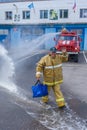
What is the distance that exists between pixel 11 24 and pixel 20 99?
35440 millimetres

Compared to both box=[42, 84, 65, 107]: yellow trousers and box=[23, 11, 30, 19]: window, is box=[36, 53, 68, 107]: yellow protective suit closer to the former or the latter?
box=[42, 84, 65, 107]: yellow trousers

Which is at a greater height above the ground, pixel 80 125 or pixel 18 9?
pixel 18 9

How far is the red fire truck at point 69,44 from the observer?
24.2 m

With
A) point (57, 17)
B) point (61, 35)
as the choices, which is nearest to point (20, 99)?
point (61, 35)

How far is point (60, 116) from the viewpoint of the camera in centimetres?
823

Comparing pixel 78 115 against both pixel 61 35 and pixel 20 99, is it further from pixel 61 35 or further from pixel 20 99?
pixel 61 35

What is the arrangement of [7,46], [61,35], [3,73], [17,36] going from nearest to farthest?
[3,73] → [61,35] → [7,46] → [17,36]

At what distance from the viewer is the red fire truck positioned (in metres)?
24.2

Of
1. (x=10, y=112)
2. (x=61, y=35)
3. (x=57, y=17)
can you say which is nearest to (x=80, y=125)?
(x=10, y=112)

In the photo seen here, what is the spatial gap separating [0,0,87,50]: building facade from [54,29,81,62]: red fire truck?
16634 millimetres

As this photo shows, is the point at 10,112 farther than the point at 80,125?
Yes

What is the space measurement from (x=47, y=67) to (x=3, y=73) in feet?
21.5

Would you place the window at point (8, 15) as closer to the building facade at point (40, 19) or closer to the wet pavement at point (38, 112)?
the building facade at point (40, 19)

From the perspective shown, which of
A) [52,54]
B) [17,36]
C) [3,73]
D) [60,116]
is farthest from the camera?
[17,36]
